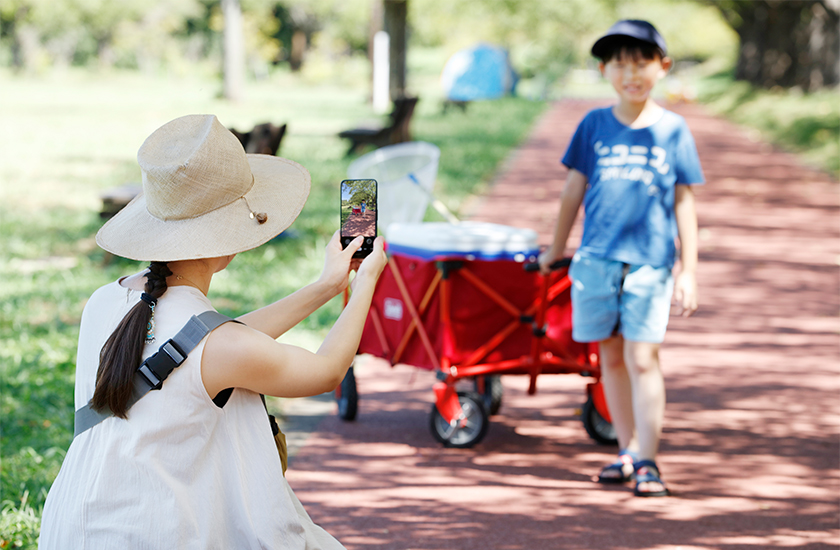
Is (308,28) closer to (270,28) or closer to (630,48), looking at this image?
(270,28)

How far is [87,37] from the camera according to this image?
60844 mm

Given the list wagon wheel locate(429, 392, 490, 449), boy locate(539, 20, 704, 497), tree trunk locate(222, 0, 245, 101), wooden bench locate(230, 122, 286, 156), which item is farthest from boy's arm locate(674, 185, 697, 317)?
tree trunk locate(222, 0, 245, 101)

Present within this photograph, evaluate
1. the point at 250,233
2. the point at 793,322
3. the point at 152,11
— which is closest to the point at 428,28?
the point at 152,11

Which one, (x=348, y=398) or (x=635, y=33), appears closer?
(x=635, y=33)

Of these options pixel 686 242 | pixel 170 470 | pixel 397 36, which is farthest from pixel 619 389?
pixel 397 36

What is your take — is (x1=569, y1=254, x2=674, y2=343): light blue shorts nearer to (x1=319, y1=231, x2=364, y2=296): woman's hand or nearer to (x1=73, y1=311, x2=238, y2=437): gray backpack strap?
(x1=319, y1=231, x2=364, y2=296): woman's hand

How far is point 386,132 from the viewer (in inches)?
631

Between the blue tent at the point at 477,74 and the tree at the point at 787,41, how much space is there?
9.03 meters

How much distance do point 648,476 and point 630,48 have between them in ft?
6.08

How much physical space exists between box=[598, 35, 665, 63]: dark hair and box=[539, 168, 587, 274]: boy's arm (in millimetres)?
551

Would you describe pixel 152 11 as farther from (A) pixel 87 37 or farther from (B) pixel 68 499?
(B) pixel 68 499

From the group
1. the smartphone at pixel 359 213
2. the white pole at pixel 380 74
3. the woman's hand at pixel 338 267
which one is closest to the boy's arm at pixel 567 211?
the smartphone at pixel 359 213

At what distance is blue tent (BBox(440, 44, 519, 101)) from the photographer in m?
39.2

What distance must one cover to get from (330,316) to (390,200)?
1979 mm
